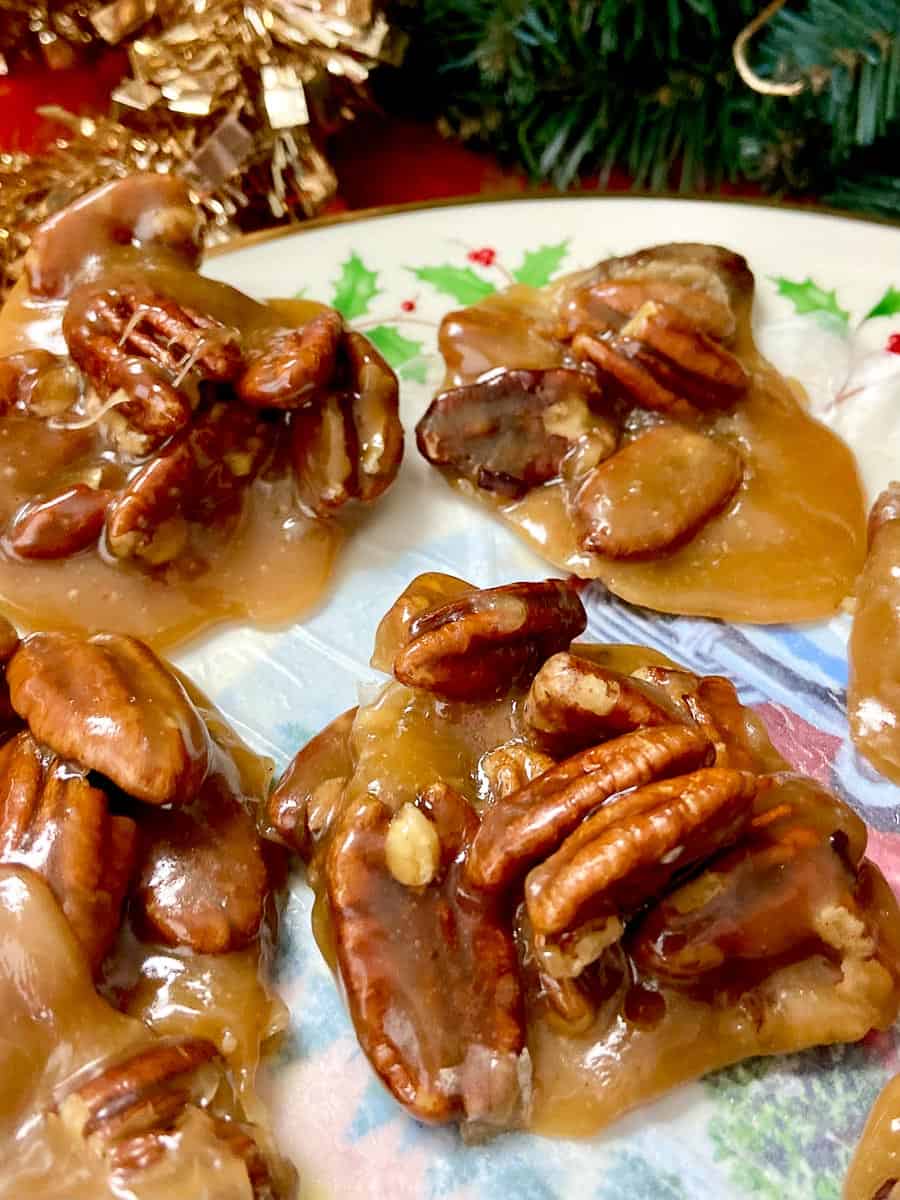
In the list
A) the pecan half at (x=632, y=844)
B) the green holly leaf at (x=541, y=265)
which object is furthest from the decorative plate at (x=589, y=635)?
the pecan half at (x=632, y=844)

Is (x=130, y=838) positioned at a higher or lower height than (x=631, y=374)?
lower

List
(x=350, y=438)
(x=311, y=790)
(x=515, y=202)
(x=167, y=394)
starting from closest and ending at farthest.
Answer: (x=311, y=790) → (x=167, y=394) → (x=350, y=438) → (x=515, y=202)

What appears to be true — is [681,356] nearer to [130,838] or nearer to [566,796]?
[566,796]

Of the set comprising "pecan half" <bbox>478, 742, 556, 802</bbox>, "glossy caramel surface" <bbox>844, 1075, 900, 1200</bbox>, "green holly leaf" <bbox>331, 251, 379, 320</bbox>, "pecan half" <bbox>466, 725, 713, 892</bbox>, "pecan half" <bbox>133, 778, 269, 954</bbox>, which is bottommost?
"glossy caramel surface" <bbox>844, 1075, 900, 1200</bbox>

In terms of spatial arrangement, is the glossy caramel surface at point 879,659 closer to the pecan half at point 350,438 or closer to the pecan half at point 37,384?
the pecan half at point 350,438

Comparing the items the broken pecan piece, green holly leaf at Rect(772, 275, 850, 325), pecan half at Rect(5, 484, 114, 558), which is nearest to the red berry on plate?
green holly leaf at Rect(772, 275, 850, 325)

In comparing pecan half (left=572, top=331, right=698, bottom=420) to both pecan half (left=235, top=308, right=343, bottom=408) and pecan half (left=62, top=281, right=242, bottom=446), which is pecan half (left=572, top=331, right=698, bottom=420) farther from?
pecan half (left=62, top=281, right=242, bottom=446)

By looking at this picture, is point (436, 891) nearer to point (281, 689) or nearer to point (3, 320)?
point (281, 689)

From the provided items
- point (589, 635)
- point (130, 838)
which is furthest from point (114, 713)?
point (589, 635)
